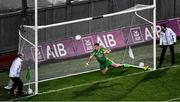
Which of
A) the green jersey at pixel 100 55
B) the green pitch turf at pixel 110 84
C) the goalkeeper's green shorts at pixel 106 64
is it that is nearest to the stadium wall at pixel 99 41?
the green pitch turf at pixel 110 84

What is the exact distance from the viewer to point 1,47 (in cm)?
3100

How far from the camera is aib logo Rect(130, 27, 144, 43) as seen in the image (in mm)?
31141

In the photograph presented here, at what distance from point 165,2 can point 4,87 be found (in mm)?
13231

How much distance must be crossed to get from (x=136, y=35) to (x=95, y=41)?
2.01 m

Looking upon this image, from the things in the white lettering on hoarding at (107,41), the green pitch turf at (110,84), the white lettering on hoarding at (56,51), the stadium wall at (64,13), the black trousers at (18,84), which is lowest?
the green pitch turf at (110,84)

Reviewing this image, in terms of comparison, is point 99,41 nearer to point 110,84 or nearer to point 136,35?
point 136,35

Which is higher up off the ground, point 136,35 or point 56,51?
point 136,35

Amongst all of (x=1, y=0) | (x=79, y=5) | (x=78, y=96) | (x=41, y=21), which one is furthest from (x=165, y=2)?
(x=78, y=96)

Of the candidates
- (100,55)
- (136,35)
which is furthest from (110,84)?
(136,35)

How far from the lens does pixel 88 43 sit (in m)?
30.9

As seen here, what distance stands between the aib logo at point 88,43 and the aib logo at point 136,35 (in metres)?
1.99

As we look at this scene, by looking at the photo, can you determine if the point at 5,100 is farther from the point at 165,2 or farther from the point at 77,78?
the point at 165,2

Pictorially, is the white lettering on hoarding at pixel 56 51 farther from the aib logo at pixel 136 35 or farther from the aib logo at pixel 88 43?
the aib logo at pixel 136 35

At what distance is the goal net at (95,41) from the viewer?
29.4m
